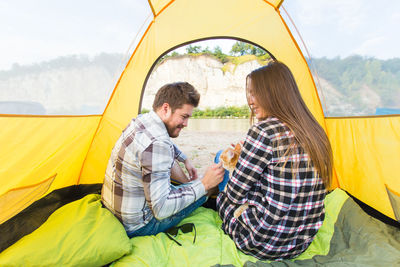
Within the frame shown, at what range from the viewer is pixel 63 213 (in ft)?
4.63

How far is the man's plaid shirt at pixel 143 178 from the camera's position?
1184mm

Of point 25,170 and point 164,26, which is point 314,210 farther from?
point 164,26

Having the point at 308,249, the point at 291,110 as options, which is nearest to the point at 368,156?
the point at 308,249

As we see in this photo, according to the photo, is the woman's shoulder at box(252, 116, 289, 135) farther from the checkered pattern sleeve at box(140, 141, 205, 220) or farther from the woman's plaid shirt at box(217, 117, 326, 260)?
the checkered pattern sleeve at box(140, 141, 205, 220)

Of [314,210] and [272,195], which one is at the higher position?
[272,195]

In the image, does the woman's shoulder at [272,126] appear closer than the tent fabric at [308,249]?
Yes

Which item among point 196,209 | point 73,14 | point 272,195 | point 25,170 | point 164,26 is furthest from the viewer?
point 164,26

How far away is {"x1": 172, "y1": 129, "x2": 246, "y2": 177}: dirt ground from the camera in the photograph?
2676mm

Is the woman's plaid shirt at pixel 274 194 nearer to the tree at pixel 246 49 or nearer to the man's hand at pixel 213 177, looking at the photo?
the man's hand at pixel 213 177

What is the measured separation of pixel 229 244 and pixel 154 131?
0.75m

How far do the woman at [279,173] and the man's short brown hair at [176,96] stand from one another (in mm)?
382

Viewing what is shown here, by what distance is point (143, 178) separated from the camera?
1188 millimetres

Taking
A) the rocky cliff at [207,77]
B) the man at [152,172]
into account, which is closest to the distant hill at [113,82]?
the rocky cliff at [207,77]

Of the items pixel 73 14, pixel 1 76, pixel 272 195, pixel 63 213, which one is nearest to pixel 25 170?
pixel 63 213
